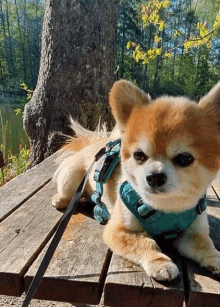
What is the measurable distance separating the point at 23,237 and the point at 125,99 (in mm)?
847

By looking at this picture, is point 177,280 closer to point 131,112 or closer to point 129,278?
point 129,278

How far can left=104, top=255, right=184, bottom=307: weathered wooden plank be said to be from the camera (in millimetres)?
1103

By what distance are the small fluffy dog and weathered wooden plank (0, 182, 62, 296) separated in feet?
1.12

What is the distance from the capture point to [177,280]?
1157 millimetres

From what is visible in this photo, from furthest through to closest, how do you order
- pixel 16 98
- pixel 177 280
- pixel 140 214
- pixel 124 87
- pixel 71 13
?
pixel 16 98
pixel 71 13
pixel 124 87
pixel 140 214
pixel 177 280

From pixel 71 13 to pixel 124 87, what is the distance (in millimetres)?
2367

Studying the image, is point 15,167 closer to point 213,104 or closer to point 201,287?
point 213,104

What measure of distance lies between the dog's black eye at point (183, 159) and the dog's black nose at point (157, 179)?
10cm

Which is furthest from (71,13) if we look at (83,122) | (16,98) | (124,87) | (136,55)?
(16,98)

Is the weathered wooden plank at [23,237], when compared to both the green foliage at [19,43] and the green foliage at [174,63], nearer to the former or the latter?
the green foliage at [174,63]

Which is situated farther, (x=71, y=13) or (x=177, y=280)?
(x=71, y=13)

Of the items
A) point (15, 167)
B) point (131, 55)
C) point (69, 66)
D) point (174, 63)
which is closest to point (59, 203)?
point (69, 66)

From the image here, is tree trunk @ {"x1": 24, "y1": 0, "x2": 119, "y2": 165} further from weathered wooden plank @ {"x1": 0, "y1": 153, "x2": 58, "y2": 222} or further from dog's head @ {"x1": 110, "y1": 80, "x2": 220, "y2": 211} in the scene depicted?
dog's head @ {"x1": 110, "y1": 80, "x2": 220, "y2": 211}

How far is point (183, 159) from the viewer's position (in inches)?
50.7
